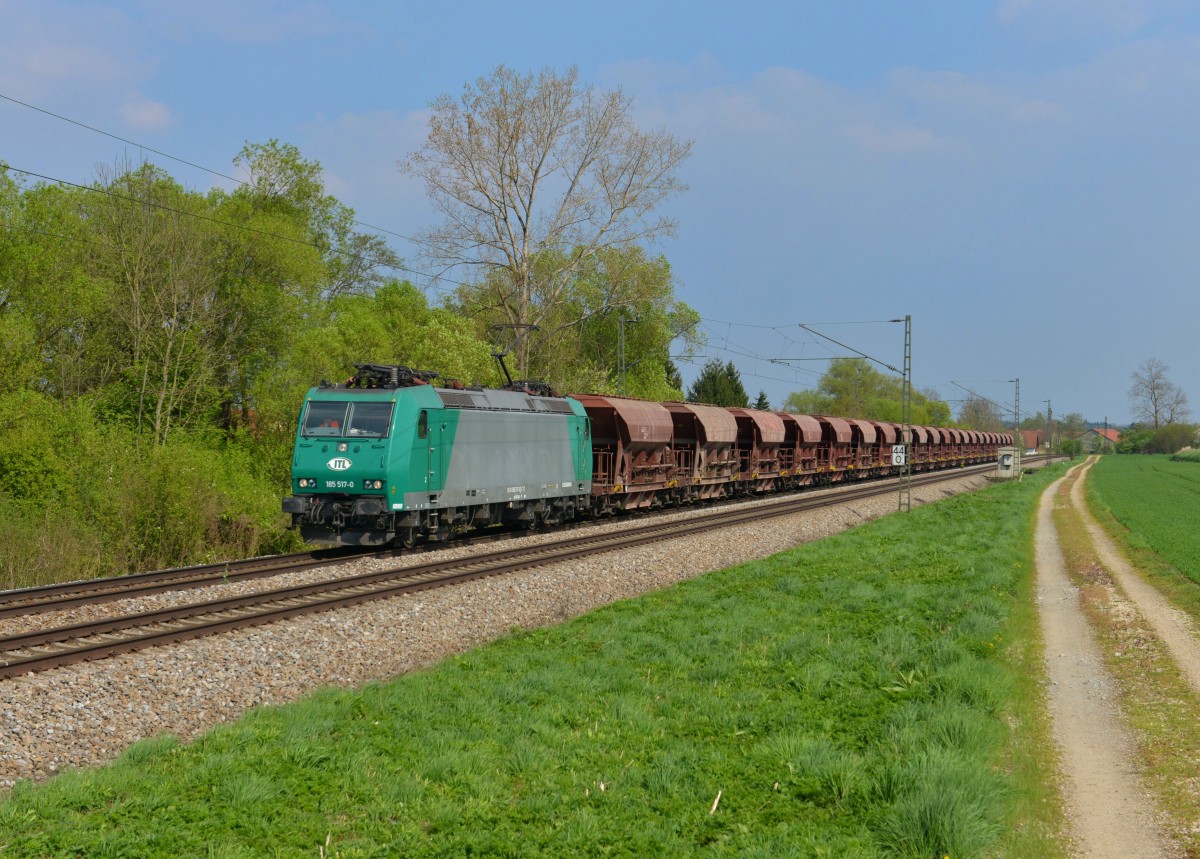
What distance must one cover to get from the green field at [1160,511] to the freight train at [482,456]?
9267 mm

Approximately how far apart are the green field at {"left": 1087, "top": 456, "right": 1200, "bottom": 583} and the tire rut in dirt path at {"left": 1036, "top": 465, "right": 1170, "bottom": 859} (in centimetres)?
891

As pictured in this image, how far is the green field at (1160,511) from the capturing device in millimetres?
25734

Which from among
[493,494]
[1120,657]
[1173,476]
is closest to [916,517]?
[493,494]

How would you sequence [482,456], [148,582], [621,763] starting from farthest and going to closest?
[482,456] → [148,582] → [621,763]

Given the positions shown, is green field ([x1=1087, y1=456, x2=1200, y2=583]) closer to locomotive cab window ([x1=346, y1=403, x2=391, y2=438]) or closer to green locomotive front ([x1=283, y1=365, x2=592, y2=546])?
green locomotive front ([x1=283, y1=365, x2=592, y2=546])

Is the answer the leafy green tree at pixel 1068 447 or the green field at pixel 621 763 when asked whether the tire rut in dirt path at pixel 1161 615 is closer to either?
the green field at pixel 621 763

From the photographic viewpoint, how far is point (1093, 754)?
29.0 feet

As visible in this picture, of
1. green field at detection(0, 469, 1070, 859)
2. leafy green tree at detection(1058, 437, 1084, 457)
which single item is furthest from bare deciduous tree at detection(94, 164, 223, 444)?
leafy green tree at detection(1058, 437, 1084, 457)

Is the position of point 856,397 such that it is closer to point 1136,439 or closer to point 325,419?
point 1136,439

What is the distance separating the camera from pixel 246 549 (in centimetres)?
2448

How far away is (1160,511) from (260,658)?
4152cm

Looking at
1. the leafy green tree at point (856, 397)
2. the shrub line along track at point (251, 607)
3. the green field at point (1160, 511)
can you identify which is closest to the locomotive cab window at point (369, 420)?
the shrub line along track at point (251, 607)

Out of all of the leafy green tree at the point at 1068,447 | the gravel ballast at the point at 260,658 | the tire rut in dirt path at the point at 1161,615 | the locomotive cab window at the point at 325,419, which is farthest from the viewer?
the leafy green tree at the point at 1068,447

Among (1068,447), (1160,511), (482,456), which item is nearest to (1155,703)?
(482,456)
